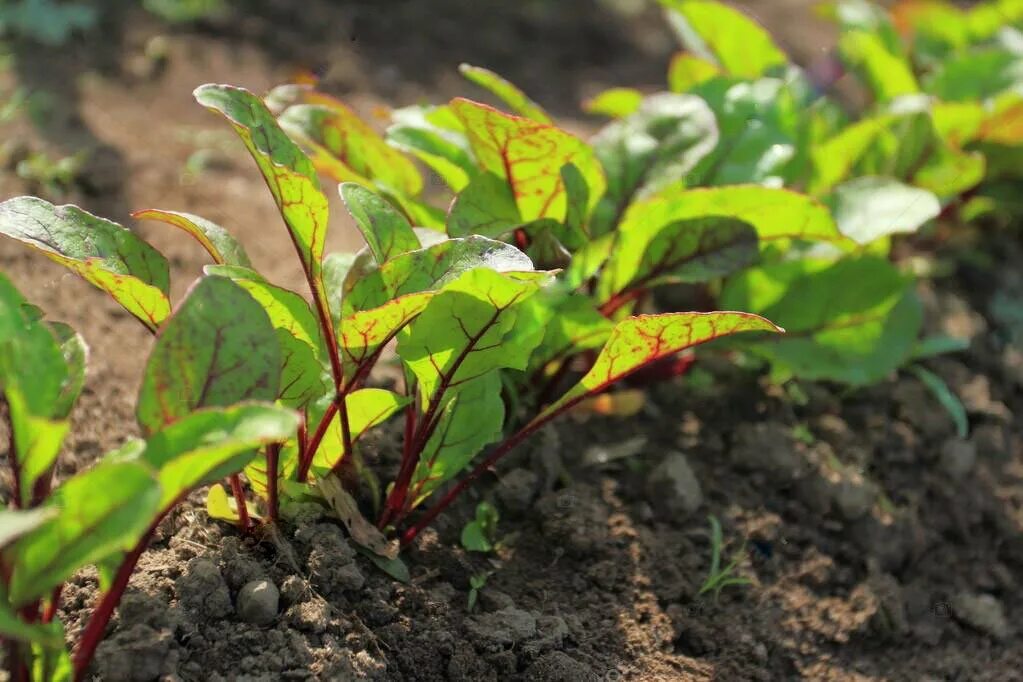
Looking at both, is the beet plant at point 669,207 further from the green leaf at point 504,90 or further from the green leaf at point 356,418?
the green leaf at point 356,418

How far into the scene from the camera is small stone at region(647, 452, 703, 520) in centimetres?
220

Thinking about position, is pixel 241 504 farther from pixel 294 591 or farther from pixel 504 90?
pixel 504 90

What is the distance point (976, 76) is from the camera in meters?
3.17

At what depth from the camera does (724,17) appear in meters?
3.02

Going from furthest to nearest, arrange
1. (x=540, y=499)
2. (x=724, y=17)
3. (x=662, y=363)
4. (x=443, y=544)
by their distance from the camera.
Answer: (x=724, y=17), (x=662, y=363), (x=540, y=499), (x=443, y=544)

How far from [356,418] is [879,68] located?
7.00 feet

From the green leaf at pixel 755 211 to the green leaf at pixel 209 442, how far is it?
1.09 m

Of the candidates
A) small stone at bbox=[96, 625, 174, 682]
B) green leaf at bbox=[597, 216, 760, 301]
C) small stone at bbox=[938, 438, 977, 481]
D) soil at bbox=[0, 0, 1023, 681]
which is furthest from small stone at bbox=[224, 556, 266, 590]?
small stone at bbox=[938, 438, 977, 481]

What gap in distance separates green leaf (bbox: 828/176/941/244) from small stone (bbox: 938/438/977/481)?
59 centimetres

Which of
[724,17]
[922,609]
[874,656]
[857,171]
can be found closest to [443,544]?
[874,656]

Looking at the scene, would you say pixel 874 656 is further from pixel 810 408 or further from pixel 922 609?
pixel 810 408

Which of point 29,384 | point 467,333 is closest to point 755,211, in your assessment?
point 467,333

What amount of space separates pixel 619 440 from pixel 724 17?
4.48ft

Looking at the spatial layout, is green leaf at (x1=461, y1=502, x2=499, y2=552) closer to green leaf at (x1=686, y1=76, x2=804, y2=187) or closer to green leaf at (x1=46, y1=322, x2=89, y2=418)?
green leaf at (x1=46, y1=322, x2=89, y2=418)
